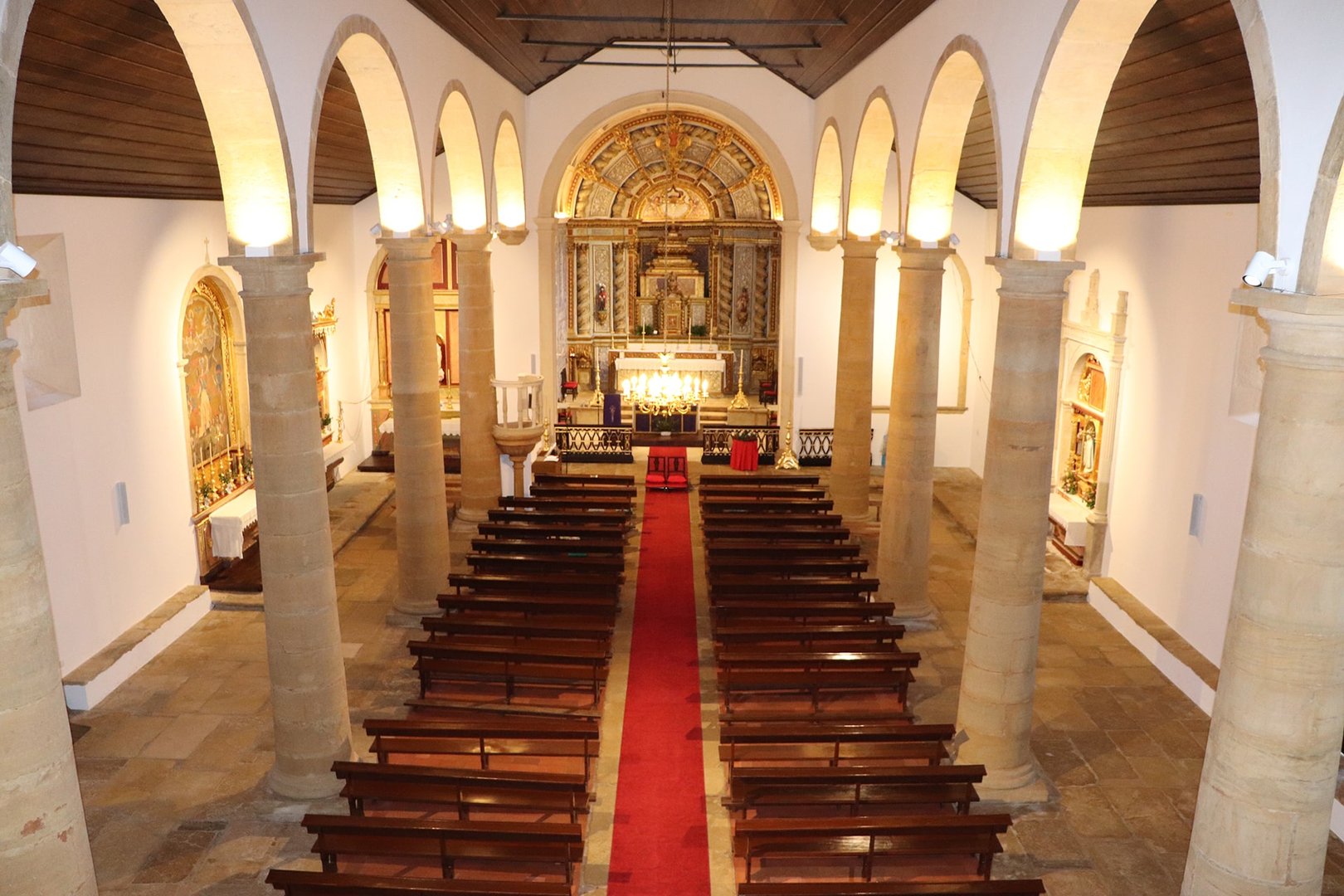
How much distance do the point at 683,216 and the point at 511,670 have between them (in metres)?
19.4

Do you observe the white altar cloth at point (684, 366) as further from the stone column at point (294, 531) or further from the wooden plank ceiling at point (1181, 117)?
the stone column at point (294, 531)

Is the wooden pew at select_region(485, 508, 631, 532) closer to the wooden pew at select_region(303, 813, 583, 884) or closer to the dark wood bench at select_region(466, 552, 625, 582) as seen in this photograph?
the dark wood bench at select_region(466, 552, 625, 582)

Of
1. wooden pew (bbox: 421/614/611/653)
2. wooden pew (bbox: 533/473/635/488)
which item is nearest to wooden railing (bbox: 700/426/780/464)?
wooden pew (bbox: 533/473/635/488)

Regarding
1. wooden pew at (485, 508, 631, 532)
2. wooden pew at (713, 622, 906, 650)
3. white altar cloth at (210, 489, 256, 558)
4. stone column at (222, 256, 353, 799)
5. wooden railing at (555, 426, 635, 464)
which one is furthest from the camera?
wooden railing at (555, 426, 635, 464)

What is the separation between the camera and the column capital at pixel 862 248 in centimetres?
1739

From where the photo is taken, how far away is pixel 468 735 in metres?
10.0

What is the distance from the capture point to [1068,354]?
17.4 metres

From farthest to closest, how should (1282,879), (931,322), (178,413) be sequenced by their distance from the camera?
(178,413)
(931,322)
(1282,879)

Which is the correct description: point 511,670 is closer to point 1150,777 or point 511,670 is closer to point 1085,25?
point 1150,777

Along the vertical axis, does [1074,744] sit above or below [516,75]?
below

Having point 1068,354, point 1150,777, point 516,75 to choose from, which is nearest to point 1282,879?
point 1150,777

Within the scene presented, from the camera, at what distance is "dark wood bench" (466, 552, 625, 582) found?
49.1 ft

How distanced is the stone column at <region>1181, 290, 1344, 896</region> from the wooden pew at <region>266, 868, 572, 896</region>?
455 cm

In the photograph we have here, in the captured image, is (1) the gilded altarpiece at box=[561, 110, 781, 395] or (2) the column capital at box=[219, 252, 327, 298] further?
(1) the gilded altarpiece at box=[561, 110, 781, 395]
